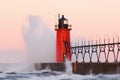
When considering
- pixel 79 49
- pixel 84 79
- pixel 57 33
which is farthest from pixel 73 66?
pixel 84 79

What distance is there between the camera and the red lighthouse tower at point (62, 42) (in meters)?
42.4

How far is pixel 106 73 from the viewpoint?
32.8 meters

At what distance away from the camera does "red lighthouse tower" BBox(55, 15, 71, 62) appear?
42.4 metres

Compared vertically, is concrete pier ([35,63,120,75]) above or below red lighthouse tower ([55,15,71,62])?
below

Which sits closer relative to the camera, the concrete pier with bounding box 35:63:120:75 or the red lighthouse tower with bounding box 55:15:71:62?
the concrete pier with bounding box 35:63:120:75

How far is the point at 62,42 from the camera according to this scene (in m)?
42.6

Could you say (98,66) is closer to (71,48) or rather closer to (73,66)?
(73,66)

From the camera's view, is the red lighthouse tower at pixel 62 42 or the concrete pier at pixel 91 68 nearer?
the concrete pier at pixel 91 68

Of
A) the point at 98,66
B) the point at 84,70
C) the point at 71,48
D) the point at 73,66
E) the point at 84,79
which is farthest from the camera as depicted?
the point at 71,48

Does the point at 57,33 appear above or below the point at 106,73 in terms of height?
above

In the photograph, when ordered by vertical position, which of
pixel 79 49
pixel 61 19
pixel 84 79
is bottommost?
pixel 84 79

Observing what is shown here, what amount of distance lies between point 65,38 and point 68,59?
181 centimetres

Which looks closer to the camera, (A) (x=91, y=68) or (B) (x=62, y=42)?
(A) (x=91, y=68)

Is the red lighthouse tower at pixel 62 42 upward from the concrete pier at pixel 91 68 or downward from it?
upward
